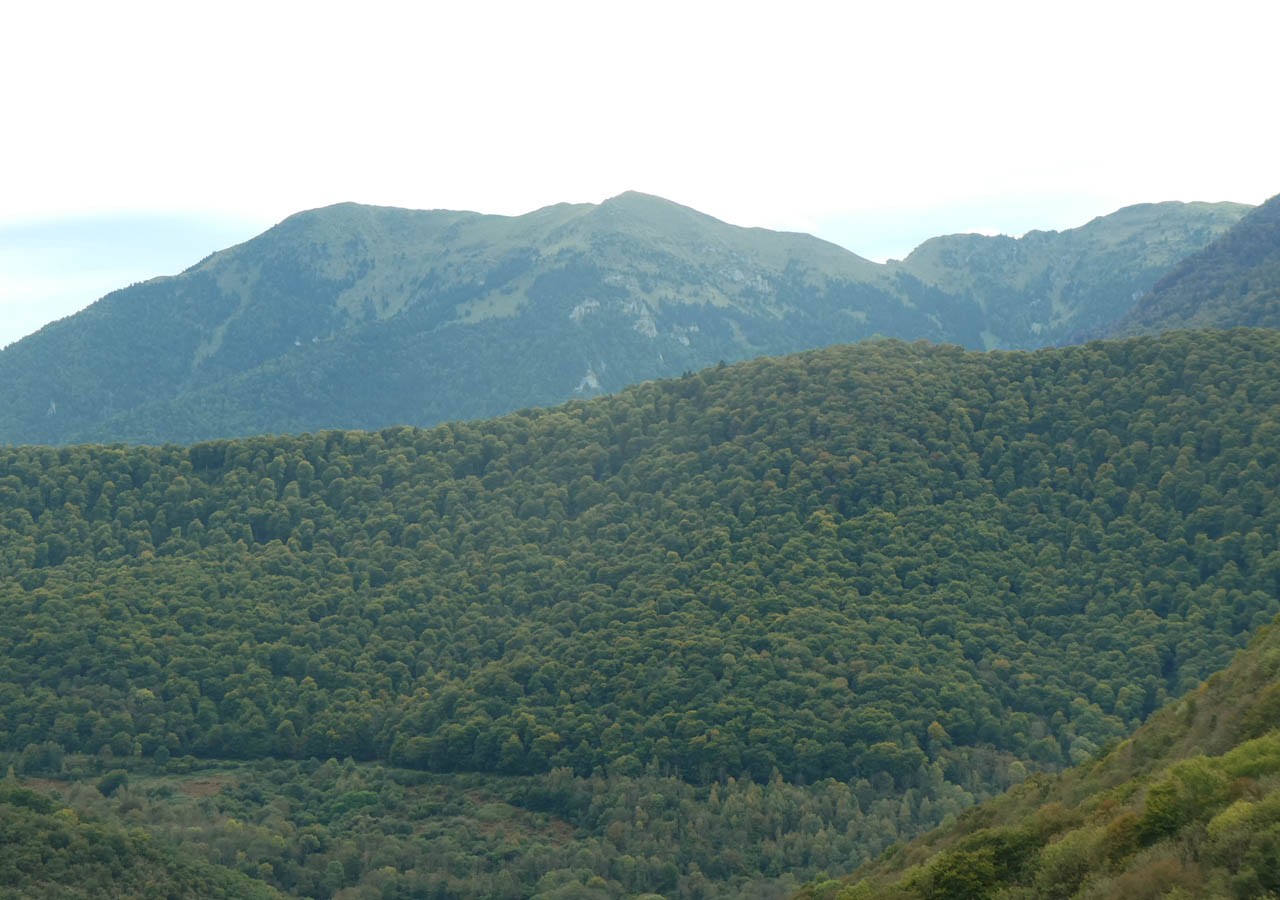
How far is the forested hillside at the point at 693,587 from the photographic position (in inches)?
4090

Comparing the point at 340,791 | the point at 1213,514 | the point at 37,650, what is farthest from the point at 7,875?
the point at 1213,514

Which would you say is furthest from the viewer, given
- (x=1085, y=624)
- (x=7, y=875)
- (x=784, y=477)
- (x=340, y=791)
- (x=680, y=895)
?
(x=784, y=477)

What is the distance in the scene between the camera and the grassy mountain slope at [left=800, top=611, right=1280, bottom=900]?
27.8m

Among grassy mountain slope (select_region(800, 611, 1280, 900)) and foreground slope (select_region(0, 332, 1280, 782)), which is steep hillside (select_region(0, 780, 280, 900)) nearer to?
foreground slope (select_region(0, 332, 1280, 782))

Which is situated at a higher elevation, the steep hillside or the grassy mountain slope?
the grassy mountain slope

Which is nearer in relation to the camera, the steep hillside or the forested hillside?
the steep hillside

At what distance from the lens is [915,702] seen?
105875 millimetres

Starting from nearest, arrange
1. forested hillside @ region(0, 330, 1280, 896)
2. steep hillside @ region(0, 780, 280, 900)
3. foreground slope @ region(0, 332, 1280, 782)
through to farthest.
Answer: steep hillside @ region(0, 780, 280, 900), forested hillside @ region(0, 330, 1280, 896), foreground slope @ region(0, 332, 1280, 782)

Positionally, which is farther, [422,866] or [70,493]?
[70,493]

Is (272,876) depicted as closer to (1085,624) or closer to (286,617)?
(286,617)

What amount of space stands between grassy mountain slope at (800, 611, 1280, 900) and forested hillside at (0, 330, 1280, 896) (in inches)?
1670

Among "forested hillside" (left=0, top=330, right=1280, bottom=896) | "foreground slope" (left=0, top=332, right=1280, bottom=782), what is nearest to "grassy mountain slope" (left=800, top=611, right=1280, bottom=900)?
"forested hillside" (left=0, top=330, right=1280, bottom=896)

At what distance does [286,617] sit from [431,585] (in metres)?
15.4

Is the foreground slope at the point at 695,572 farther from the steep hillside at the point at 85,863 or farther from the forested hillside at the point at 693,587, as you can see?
the steep hillside at the point at 85,863
